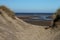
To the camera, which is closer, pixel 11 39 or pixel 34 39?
pixel 11 39

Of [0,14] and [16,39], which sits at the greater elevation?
[0,14]

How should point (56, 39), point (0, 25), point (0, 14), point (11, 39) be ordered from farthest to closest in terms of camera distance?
point (0, 14), point (0, 25), point (11, 39), point (56, 39)

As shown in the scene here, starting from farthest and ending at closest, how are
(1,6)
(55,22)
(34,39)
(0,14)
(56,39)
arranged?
(1,6) < (0,14) < (55,22) < (34,39) < (56,39)

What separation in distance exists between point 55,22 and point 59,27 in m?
2.49

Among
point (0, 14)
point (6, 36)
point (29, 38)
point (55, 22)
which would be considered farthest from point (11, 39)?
point (0, 14)

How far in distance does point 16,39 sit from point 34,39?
172 cm

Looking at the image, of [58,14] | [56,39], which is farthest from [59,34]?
[58,14]

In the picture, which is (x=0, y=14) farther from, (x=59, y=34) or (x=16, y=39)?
(x=59, y=34)

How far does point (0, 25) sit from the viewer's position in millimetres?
→ 20062

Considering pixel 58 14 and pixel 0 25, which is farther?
pixel 58 14

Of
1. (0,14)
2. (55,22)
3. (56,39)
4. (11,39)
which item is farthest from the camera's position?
(0,14)

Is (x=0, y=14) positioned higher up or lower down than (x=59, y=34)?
higher up

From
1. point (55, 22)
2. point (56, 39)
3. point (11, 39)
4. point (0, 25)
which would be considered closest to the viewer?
point (56, 39)

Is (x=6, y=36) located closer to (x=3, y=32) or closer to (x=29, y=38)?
(x=3, y=32)
